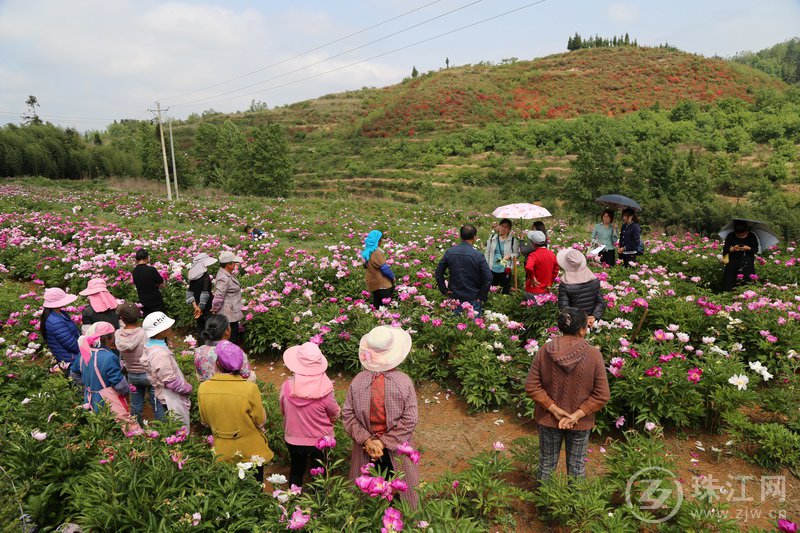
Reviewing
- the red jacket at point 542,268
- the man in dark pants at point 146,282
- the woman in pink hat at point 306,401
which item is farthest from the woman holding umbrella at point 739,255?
the man in dark pants at point 146,282

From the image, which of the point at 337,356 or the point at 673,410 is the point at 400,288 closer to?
the point at 337,356

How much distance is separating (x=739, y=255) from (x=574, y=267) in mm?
4495

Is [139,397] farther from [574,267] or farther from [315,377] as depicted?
[574,267]

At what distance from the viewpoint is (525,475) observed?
3797 millimetres

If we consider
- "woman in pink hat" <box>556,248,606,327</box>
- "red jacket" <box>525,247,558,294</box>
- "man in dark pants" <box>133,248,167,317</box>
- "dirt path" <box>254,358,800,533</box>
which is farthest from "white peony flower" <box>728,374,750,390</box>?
"man in dark pants" <box>133,248,167,317</box>

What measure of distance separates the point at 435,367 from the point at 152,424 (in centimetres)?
313

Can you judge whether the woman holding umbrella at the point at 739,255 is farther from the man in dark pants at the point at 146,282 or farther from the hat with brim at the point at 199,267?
the man in dark pants at the point at 146,282

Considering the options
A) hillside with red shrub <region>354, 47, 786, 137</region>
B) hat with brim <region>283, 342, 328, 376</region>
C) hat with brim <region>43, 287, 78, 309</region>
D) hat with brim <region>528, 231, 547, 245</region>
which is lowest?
hat with brim <region>283, 342, 328, 376</region>

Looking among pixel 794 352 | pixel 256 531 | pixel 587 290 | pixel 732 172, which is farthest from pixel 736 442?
pixel 732 172

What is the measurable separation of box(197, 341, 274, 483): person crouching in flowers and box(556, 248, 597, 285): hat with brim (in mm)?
3222

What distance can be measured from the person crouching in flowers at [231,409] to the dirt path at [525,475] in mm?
1021

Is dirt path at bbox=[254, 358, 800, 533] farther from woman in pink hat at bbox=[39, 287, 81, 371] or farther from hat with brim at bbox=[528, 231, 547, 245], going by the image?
woman in pink hat at bbox=[39, 287, 81, 371]

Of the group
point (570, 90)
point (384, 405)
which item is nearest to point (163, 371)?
point (384, 405)

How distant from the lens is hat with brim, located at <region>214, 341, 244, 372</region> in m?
3.05
